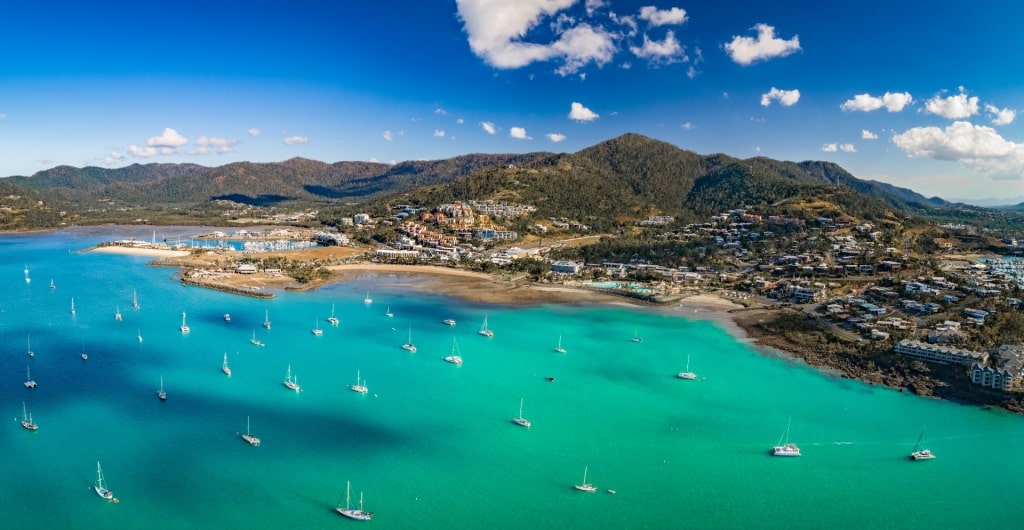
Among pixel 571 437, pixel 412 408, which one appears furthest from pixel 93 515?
pixel 571 437

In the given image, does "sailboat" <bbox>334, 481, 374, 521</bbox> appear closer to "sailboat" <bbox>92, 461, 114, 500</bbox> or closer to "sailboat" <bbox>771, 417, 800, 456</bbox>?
"sailboat" <bbox>92, 461, 114, 500</bbox>

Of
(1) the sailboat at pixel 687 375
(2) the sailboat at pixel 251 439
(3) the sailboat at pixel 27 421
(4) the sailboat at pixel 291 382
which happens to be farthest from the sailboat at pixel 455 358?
(3) the sailboat at pixel 27 421

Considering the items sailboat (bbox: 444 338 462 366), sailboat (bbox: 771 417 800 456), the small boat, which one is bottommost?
the small boat

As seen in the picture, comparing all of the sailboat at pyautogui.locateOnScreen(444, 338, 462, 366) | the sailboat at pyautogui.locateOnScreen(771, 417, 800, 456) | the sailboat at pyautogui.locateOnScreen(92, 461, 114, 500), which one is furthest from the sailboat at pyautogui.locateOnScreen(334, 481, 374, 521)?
the sailboat at pyautogui.locateOnScreen(771, 417, 800, 456)

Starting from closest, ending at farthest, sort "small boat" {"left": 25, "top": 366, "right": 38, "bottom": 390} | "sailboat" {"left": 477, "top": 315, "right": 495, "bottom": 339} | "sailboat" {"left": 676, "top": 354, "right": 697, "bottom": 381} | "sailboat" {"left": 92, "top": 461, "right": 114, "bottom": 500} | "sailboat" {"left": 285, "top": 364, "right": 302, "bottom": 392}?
1. "sailboat" {"left": 92, "top": 461, "right": 114, "bottom": 500}
2. "small boat" {"left": 25, "top": 366, "right": 38, "bottom": 390}
3. "sailboat" {"left": 285, "top": 364, "right": 302, "bottom": 392}
4. "sailboat" {"left": 676, "top": 354, "right": 697, "bottom": 381}
5. "sailboat" {"left": 477, "top": 315, "right": 495, "bottom": 339}

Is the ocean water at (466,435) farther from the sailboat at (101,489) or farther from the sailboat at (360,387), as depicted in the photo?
the sailboat at (360,387)

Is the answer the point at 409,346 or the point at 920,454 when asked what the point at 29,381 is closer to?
the point at 409,346

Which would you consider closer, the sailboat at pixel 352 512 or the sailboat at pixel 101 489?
the sailboat at pixel 352 512
